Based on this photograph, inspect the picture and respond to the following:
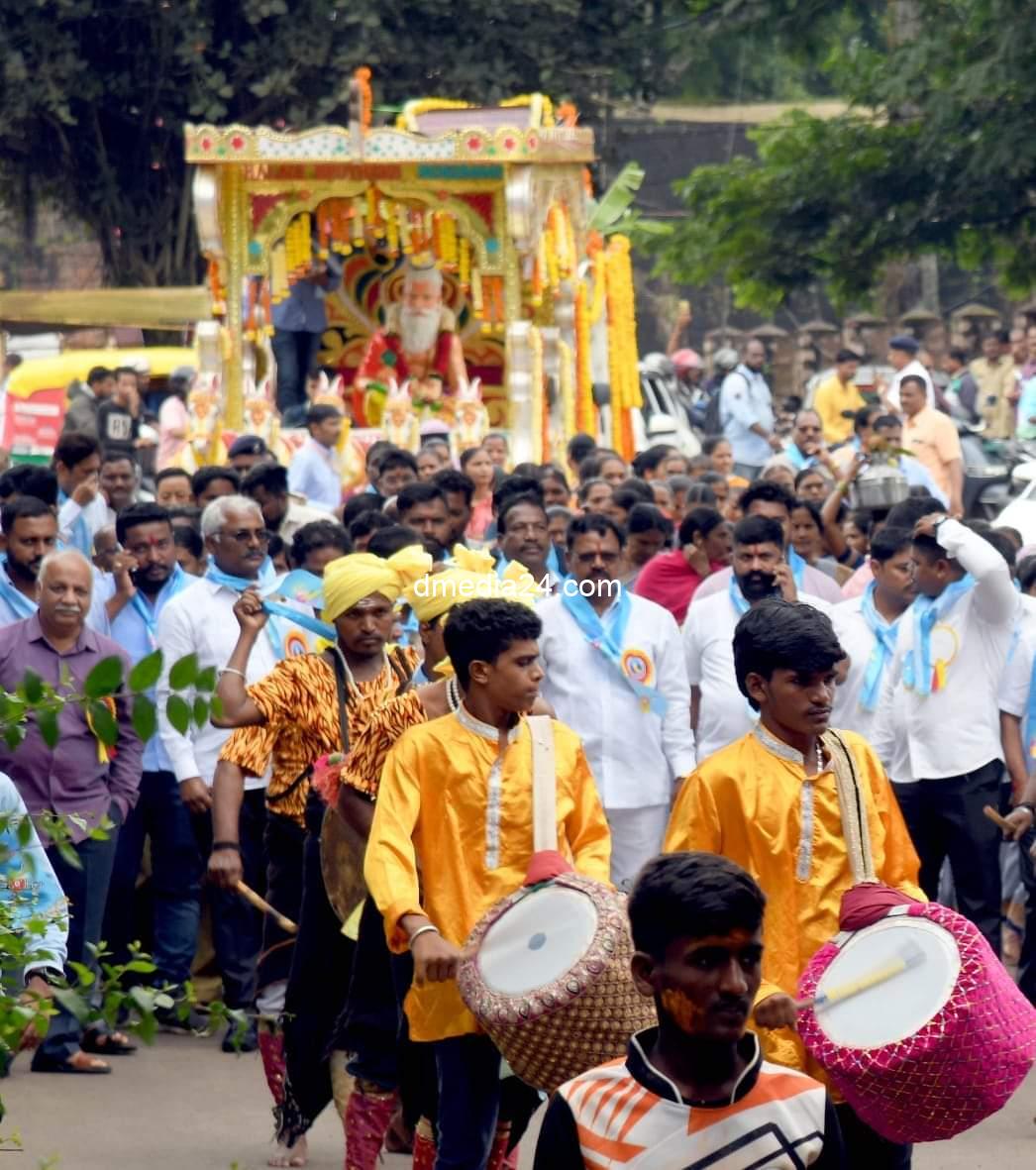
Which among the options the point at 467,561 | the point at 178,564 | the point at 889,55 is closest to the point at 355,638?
the point at 467,561

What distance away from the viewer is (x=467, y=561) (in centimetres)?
697

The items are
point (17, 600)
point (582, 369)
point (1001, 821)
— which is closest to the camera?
point (1001, 821)

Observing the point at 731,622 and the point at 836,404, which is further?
the point at 836,404

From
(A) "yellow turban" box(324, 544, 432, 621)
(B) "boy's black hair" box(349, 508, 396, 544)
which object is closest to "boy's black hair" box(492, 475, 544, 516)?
(B) "boy's black hair" box(349, 508, 396, 544)

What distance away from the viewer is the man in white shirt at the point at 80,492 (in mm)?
11305

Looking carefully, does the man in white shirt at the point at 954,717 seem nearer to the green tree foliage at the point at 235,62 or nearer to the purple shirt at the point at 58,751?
the purple shirt at the point at 58,751

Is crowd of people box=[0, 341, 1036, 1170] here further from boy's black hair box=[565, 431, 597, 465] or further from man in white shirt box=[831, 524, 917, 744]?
boy's black hair box=[565, 431, 597, 465]

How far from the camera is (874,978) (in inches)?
188

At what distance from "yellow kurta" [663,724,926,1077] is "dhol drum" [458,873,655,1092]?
29cm

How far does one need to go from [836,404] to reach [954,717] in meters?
15.2

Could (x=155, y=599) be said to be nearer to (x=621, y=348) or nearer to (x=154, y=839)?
(x=154, y=839)

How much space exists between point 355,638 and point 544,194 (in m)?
13.0

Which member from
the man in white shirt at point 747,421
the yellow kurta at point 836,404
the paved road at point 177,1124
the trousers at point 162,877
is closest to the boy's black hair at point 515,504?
the trousers at point 162,877

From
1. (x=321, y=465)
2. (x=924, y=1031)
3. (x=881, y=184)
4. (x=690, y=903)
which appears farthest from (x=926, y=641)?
(x=881, y=184)
